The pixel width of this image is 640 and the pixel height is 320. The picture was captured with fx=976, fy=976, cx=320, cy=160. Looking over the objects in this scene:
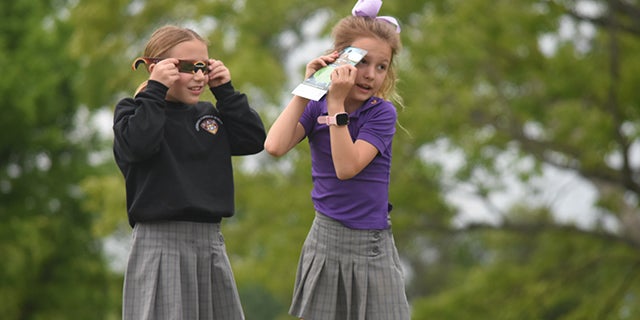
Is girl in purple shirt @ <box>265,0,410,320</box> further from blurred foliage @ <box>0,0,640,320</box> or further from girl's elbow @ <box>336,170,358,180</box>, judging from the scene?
blurred foliage @ <box>0,0,640,320</box>

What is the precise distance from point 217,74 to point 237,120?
180mm

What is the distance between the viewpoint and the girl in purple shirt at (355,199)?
11.3 feet

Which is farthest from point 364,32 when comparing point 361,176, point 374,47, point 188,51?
point 188,51

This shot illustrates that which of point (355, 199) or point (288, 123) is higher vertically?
point (288, 123)

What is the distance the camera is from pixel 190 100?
3459 millimetres

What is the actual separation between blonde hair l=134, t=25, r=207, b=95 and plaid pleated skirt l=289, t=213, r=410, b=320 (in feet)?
2.68

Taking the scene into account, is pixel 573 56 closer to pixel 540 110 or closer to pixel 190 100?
pixel 540 110

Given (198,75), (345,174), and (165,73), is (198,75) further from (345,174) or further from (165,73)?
(345,174)

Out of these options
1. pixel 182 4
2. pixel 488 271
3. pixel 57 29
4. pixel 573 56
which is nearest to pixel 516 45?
pixel 573 56

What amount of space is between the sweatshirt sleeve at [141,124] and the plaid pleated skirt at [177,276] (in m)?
0.27

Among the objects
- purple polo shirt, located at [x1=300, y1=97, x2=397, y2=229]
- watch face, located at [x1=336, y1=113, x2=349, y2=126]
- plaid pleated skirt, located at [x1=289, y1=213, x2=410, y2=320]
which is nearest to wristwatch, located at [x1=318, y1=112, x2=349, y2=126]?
watch face, located at [x1=336, y1=113, x2=349, y2=126]

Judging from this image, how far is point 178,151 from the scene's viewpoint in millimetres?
3381

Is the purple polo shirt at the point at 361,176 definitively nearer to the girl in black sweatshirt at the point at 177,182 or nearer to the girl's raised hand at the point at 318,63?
the girl's raised hand at the point at 318,63

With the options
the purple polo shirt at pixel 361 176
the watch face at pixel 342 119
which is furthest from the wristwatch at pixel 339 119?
the purple polo shirt at pixel 361 176
